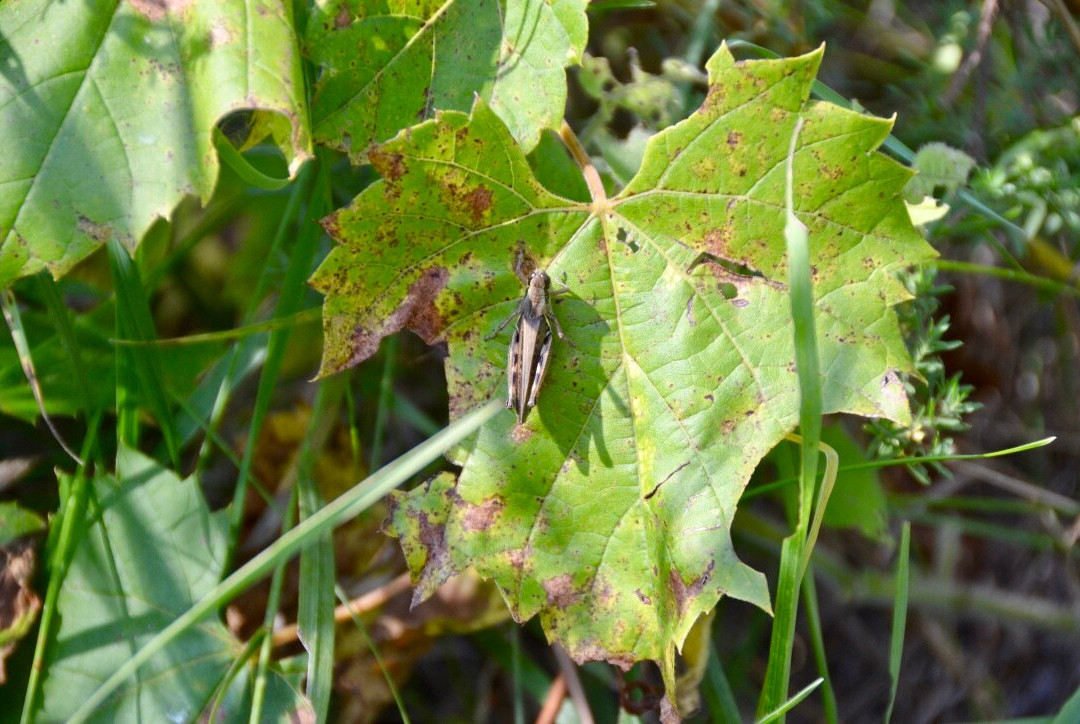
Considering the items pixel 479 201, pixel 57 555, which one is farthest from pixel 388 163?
pixel 57 555

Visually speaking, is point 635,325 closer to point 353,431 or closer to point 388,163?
point 388,163

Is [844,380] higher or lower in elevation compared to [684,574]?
higher

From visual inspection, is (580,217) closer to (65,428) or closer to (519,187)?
(519,187)

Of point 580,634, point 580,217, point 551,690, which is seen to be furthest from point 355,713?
point 580,217

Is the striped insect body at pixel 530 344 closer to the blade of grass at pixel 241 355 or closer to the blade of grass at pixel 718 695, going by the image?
the blade of grass at pixel 241 355

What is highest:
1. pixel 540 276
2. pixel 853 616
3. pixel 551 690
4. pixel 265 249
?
pixel 540 276

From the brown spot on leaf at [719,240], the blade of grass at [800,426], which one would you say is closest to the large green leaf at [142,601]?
the blade of grass at [800,426]
